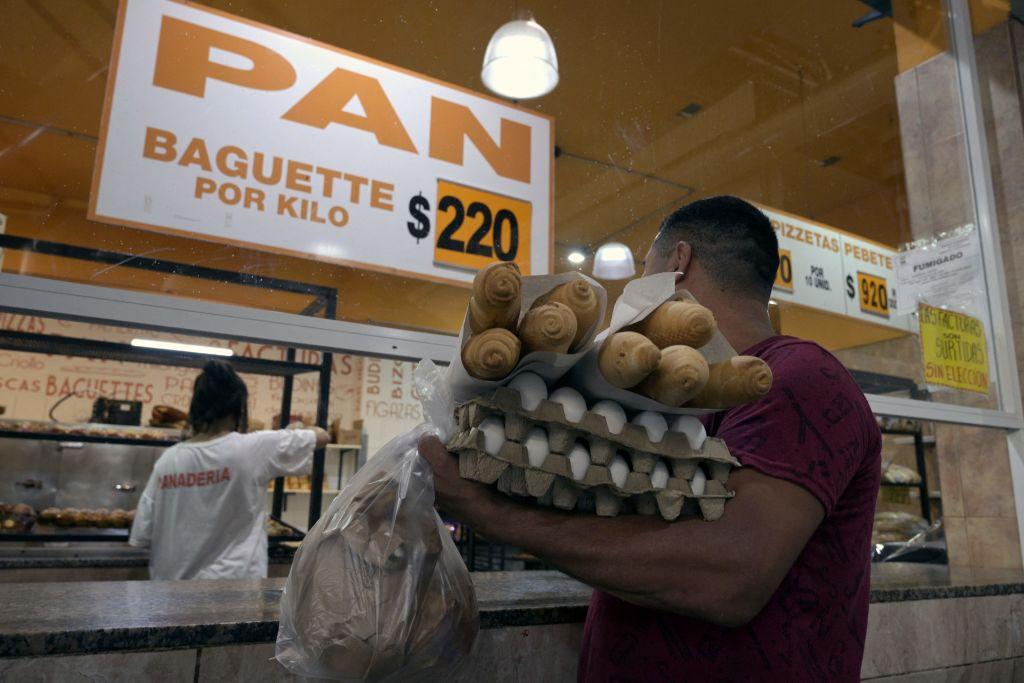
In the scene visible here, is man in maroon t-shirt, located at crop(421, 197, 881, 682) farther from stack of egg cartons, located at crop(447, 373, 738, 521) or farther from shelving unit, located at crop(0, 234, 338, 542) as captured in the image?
shelving unit, located at crop(0, 234, 338, 542)

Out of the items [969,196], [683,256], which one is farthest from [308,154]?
[969,196]

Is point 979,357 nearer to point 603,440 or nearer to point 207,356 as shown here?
point 603,440

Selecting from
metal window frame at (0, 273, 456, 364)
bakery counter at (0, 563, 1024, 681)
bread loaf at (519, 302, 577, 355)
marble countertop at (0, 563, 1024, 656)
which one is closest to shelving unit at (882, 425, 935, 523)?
bakery counter at (0, 563, 1024, 681)

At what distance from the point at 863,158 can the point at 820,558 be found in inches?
112

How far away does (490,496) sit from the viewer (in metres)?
0.86

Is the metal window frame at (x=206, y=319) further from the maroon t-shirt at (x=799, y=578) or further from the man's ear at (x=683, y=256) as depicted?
the maroon t-shirt at (x=799, y=578)

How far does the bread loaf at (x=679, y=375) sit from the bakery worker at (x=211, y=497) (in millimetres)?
2309

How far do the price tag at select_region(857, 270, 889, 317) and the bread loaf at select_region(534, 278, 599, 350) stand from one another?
9.04ft

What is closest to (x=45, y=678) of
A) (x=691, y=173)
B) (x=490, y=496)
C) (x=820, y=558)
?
(x=490, y=496)

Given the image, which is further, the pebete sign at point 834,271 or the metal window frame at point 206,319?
the pebete sign at point 834,271

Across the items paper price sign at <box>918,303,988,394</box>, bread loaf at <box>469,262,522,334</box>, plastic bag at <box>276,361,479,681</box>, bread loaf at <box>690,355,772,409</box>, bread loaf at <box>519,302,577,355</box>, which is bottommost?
plastic bag at <box>276,361,479,681</box>

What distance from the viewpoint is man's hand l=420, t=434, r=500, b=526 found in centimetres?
86

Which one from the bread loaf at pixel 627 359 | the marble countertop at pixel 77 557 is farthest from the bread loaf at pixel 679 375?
the marble countertop at pixel 77 557

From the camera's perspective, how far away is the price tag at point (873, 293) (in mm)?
3152
